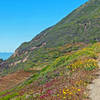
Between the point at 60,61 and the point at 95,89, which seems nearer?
the point at 95,89

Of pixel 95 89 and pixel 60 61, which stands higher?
pixel 60 61

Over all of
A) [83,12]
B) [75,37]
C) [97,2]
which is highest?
[97,2]

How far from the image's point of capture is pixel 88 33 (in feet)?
348

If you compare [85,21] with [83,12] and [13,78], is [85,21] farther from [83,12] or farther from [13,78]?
[13,78]

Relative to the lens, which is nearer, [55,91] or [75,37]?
[55,91]

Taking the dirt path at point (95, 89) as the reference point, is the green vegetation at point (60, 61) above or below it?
above

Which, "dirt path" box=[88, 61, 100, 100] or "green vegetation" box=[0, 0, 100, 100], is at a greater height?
"green vegetation" box=[0, 0, 100, 100]

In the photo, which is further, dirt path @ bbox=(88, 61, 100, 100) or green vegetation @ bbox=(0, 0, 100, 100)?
green vegetation @ bbox=(0, 0, 100, 100)

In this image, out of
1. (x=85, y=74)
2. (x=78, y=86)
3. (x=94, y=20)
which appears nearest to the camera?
(x=78, y=86)

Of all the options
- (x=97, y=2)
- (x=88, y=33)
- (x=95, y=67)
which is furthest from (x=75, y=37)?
(x=95, y=67)

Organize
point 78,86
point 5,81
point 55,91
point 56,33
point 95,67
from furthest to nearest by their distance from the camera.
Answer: point 56,33
point 5,81
point 95,67
point 78,86
point 55,91

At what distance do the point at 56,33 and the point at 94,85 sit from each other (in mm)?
114756

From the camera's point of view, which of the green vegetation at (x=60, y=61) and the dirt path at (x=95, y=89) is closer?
the dirt path at (x=95, y=89)

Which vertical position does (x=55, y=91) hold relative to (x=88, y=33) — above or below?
below
